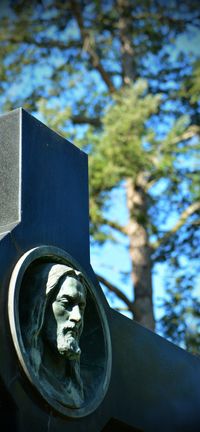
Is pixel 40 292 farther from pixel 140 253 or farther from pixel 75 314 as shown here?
pixel 140 253

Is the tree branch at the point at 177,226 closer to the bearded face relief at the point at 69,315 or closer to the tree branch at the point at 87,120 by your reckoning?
the tree branch at the point at 87,120

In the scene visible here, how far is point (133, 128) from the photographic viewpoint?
11930mm

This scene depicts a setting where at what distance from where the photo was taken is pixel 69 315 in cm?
310

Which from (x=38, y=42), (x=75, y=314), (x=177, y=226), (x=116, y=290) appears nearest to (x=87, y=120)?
(x=38, y=42)

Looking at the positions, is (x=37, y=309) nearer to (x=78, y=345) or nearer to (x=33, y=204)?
(x=78, y=345)

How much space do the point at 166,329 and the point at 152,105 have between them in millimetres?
3493

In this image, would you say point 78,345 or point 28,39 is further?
point 28,39

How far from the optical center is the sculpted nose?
308 cm

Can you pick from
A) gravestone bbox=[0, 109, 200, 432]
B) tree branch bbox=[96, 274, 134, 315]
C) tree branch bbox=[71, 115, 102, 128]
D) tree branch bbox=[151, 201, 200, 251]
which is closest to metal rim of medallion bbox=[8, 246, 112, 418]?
gravestone bbox=[0, 109, 200, 432]

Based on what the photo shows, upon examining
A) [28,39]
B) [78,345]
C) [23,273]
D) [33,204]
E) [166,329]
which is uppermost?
[28,39]

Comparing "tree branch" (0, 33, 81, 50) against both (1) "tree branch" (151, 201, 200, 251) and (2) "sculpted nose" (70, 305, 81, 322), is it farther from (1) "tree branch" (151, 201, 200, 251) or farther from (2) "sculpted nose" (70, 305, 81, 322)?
(2) "sculpted nose" (70, 305, 81, 322)

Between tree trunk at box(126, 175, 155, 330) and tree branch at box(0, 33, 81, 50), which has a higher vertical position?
tree branch at box(0, 33, 81, 50)

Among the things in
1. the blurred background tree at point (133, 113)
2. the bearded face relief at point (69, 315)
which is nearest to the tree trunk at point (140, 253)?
the blurred background tree at point (133, 113)

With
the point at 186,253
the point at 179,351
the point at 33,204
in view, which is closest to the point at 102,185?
the point at 186,253
